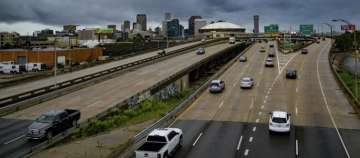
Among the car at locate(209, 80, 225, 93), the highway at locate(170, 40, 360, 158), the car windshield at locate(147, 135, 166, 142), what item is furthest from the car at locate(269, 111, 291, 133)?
the car at locate(209, 80, 225, 93)

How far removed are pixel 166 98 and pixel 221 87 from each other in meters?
6.63

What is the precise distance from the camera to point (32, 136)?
29.0 m

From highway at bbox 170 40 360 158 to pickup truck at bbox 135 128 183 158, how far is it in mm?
834

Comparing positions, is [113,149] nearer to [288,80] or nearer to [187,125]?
[187,125]

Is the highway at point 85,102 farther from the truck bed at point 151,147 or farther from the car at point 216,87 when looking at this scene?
the car at point 216,87

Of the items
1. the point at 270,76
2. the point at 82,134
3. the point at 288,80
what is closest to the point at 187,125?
the point at 82,134

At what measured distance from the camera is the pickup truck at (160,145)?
23.6m

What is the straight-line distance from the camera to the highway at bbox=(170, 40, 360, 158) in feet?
88.1

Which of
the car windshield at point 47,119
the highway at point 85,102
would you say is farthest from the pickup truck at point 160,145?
the car windshield at point 47,119

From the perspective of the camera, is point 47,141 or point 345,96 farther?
point 345,96

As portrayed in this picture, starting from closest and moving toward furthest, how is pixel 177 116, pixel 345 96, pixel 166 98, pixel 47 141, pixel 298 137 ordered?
pixel 47 141, pixel 298 137, pixel 177 116, pixel 345 96, pixel 166 98

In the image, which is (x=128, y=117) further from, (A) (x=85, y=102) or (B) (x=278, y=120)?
(B) (x=278, y=120)

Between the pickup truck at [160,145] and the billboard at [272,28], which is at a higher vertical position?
the billboard at [272,28]

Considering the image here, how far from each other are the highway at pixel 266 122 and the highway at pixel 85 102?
8.31m
